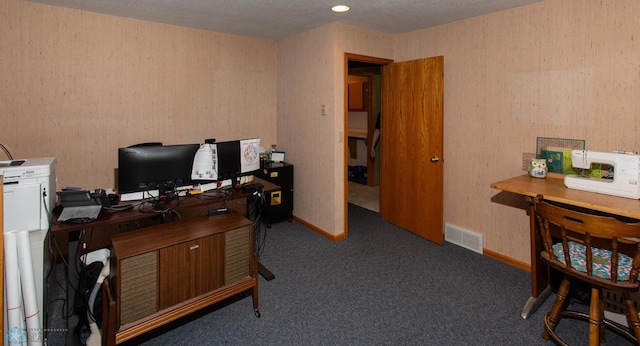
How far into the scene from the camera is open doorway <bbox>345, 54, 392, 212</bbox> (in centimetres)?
591

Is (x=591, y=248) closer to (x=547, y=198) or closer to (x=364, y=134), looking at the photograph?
(x=547, y=198)

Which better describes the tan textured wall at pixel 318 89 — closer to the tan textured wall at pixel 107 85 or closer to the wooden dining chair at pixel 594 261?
the tan textured wall at pixel 107 85

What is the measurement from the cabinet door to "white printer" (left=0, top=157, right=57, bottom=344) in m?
0.63

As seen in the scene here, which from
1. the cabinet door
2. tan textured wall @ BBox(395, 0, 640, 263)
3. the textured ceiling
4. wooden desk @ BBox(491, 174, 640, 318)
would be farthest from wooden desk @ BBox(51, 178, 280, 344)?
tan textured wall @ BBox(395, 0, 640, 263)

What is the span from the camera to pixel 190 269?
7.23 ft

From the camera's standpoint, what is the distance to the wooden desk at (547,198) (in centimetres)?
204

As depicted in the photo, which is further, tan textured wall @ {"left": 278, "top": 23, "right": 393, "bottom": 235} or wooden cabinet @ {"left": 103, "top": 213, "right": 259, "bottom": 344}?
tan textured wall @ {"left": 278, "top": 23, "right": 393, "bottom": 235}

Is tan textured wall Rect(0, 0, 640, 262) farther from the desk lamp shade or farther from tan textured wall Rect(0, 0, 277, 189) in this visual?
the desk lamp shade

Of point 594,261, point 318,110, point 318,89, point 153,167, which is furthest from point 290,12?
point 594,261

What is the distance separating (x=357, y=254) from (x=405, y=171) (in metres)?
1.17

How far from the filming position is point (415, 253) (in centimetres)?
345

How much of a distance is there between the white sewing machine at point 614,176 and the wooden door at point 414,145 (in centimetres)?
130

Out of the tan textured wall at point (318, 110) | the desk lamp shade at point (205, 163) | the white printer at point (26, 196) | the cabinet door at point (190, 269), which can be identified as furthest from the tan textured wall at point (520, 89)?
the white printer at point (26, 196)

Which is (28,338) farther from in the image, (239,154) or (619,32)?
(619,32)
